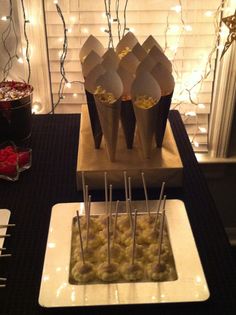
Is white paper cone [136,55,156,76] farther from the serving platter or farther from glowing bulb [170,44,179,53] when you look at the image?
glowing bulb [170,44,179,53]

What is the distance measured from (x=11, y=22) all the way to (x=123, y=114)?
722 millimetres

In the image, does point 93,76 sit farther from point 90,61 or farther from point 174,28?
point 174,28

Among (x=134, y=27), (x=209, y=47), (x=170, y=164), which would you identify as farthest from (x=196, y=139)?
(x=170, y=164)

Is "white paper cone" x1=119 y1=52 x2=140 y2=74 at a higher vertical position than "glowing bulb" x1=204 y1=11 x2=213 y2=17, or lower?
lower

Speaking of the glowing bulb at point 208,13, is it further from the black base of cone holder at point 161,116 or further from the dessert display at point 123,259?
the dessert display at point 123,259

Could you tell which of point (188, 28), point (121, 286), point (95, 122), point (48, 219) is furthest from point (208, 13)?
point (121, 286)

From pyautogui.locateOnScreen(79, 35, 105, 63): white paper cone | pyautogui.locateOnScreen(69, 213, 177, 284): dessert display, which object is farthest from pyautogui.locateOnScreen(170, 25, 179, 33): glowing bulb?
pyautogui.locateOnScreen(69, 213, 177, 284): dessert display

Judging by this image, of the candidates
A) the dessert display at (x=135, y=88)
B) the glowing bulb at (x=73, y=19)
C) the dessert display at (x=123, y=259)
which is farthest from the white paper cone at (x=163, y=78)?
the glowing bulb at (x=73, y=19)

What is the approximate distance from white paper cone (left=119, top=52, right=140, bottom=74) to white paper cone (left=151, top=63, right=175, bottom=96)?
0.27ft

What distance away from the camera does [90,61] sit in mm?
1209

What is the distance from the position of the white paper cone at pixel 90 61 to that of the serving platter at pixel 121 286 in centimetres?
47

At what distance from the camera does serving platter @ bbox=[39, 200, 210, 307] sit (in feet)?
2.75

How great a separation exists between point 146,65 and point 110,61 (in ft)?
0.34

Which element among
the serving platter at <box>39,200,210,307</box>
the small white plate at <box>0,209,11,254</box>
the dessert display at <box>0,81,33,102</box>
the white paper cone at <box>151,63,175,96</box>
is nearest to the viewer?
the serving platter at <box>39,200,210,307</box>
